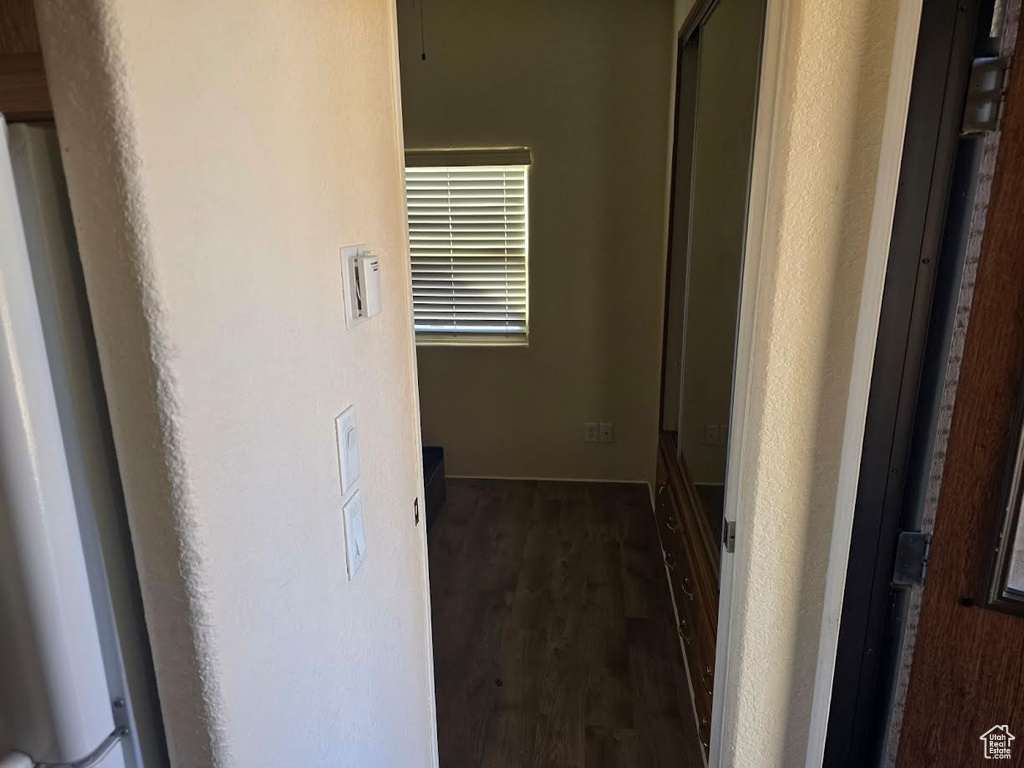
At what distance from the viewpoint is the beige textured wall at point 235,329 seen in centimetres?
57

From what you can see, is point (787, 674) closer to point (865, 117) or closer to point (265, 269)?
point (865, 117)

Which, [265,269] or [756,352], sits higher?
[265,269]

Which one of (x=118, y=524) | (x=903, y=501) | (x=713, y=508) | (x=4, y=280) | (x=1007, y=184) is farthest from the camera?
(x=713, y=508)

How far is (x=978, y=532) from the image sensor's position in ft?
Answer: 3.21

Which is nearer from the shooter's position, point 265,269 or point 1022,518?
point 265,269

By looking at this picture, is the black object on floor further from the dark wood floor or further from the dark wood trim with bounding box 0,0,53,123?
the dark wood trim with bounding box 0,0,53,123

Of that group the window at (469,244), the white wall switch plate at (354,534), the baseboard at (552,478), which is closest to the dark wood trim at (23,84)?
the white wall switch plate at (354,534)

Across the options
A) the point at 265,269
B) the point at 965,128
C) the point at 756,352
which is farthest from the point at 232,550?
the point at 965,128

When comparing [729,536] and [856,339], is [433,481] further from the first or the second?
[856,339]

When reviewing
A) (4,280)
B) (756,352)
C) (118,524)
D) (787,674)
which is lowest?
(787,674)

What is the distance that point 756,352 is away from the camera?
1102mm

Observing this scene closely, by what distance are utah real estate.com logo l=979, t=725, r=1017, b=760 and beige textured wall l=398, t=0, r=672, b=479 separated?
2637 millimetres

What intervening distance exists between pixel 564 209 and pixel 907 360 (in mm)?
2628

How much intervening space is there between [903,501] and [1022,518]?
16 centimetres
